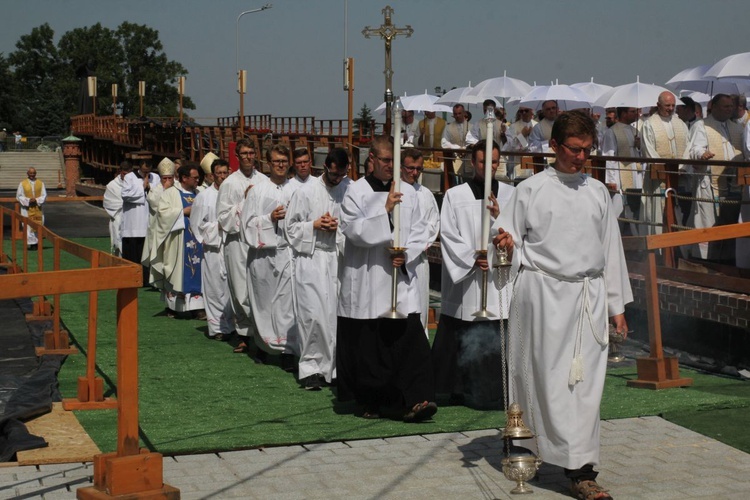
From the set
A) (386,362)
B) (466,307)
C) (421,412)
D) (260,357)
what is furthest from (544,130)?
(421,412)

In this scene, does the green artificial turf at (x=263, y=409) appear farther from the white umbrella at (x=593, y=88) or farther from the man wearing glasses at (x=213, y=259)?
the white umbrella at (x=593, y=88)

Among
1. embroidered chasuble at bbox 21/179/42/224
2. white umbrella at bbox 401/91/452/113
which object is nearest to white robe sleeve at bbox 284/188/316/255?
white umbrella at bbox 401/91/452/113

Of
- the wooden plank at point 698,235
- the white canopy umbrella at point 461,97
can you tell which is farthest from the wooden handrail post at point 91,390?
the white canopy umbrella at point 461,97

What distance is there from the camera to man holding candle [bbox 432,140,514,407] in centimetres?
845

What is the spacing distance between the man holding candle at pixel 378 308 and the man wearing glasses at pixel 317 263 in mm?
1027

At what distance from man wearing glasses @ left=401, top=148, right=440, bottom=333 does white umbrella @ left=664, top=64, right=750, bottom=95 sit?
7466 millimetres

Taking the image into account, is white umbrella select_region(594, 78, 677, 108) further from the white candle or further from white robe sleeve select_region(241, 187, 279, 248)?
the white candle

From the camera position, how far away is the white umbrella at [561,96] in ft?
56.2

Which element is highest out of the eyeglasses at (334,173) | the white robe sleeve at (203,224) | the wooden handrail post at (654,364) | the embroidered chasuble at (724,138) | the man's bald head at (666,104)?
the man's bald head at (666,104)

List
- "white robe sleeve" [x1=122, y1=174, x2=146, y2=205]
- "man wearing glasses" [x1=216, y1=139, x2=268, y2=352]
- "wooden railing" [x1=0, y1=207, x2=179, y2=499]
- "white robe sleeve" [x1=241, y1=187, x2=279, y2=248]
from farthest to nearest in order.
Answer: "white robe sleeve" [x1=122, y1=174, x2=146, y2=205] → "man wearing glasses" [x1=216, y1=139, x2=268, y2=352] → "white robe sleeve" [x1=241, y1=187, x2=279, y2=248] → "wooden railing" [x1=0, y1=207, x2=179, y2=499]

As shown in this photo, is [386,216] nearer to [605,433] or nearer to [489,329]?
[489,329]

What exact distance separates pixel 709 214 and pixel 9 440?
23.3 feet

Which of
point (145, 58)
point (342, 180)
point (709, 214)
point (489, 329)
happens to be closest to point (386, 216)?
point (489, 329)

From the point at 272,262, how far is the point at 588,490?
18.3 ft
